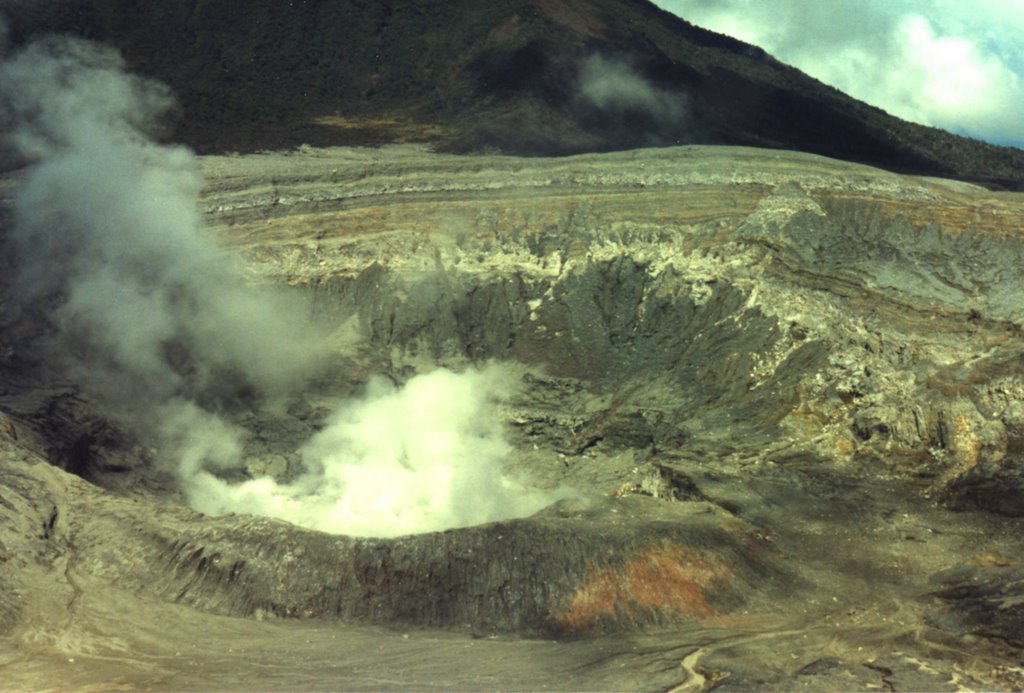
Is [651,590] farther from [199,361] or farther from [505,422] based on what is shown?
[199,361]

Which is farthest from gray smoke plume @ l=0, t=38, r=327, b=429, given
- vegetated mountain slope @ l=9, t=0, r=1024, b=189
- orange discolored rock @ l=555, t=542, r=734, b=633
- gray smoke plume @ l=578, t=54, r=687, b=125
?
gray smoke plume @ l=578, t=54, r=687, b=125

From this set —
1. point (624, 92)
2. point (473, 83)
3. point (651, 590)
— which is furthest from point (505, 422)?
point (624, 92)

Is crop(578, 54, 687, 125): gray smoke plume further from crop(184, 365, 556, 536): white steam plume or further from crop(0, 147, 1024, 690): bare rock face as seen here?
crop(184, 365, 556, 536): white steam plume

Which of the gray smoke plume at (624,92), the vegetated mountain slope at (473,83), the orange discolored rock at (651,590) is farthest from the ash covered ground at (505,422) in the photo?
the gray smoke plume at (624,92)

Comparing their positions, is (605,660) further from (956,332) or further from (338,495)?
(956,332)

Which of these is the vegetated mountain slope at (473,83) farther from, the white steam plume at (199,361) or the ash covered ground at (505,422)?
the white steam plume at (199,361)

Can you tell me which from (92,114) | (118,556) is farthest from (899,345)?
(92,114)
